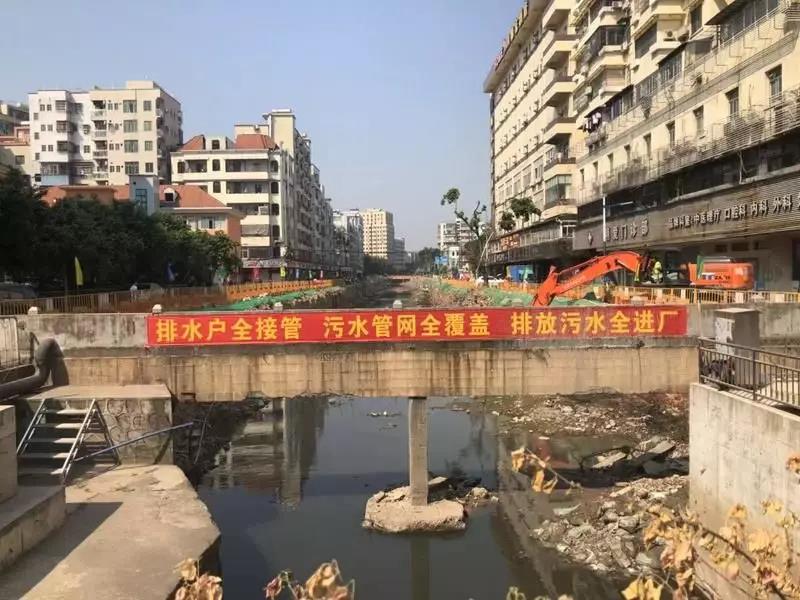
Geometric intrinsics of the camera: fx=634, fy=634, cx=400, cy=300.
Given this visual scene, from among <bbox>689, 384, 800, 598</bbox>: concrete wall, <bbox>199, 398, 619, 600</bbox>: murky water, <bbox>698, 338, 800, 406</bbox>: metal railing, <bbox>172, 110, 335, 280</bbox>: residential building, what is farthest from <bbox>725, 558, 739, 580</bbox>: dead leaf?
<bbox>172, 110, 335, 280</bbox>: residential building

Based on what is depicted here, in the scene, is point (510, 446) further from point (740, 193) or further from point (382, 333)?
point (740, 193)

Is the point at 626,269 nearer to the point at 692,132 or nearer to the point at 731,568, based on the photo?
the point at 692,132

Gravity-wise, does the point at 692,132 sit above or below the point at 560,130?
below

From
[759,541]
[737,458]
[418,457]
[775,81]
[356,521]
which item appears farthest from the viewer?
[775,81]

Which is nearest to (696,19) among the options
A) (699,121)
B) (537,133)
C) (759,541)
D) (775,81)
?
(699,121)

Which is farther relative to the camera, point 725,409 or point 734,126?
point 734,126

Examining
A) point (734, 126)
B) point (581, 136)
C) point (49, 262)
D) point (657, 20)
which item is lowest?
point (49, 262)

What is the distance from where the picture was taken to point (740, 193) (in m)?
29.4

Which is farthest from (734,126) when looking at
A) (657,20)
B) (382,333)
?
(382,333)

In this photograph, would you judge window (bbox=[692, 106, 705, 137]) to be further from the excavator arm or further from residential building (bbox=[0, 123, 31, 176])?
residential building (bbox=[0, 123, 31, 176])

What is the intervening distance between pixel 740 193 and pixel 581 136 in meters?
27.6

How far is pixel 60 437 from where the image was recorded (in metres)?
15.4

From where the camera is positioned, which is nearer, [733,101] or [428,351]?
[428,351]

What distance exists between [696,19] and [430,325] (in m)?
30.6
